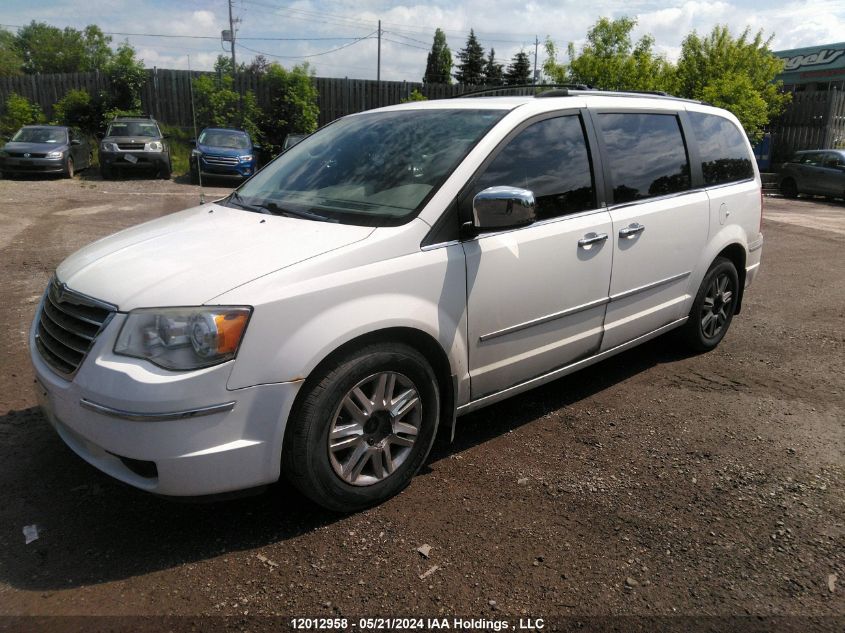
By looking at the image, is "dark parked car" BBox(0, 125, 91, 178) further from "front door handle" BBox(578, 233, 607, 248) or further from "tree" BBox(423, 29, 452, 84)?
"tree" BBox(423, 29, 452, 84)

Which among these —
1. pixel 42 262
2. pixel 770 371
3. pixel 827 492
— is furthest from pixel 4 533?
pixel 42 262

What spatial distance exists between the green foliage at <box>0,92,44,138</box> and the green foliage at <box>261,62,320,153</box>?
26.6ft

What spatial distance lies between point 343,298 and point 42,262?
654 cm

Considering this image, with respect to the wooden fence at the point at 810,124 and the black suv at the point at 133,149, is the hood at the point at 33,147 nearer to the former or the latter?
the black suv at the point at 133,149

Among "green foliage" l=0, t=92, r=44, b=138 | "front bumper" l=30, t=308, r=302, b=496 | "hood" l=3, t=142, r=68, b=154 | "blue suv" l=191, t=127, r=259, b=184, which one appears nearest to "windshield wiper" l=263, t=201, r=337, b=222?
"front bumper" l=30, t=308, r=302, b=496

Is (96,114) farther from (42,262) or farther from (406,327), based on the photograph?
(406,327)

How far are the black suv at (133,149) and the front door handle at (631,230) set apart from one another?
56.1 ft

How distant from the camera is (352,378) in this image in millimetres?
2803

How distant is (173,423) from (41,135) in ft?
62.3

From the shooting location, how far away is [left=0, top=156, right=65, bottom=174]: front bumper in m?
17.0

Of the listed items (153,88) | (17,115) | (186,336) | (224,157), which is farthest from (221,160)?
(186,336)

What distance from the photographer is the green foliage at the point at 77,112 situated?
24.0 m

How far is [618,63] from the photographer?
26.5 metres

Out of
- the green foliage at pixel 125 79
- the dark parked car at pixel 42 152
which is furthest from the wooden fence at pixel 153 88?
the dark parked car at pixel 42 152
